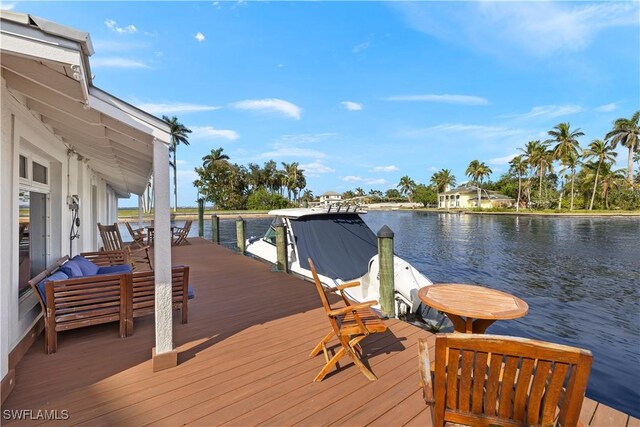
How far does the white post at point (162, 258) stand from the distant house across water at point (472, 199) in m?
63.1

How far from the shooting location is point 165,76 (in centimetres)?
845

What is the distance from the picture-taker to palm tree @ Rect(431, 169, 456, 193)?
73188 millimetres

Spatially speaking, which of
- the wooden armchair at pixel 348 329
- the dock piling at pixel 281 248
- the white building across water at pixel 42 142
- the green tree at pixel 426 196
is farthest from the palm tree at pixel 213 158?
the green tree at pixel 426 196

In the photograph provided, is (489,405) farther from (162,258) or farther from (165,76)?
(165,76)

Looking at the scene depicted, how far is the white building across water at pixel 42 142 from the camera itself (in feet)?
5.57

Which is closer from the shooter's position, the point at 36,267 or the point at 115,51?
the point at 36,267

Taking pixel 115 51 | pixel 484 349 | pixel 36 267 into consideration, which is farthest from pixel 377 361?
pixel 115 51

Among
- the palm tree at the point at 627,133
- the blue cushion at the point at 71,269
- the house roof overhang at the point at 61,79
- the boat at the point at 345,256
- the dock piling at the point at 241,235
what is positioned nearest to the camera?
the house roof overhang at the point at 61,79

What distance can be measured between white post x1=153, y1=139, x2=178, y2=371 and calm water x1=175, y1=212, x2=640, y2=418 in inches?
220

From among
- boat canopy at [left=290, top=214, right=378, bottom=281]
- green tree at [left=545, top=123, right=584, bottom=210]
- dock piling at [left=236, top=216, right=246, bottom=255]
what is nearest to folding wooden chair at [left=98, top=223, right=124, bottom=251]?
dock piling at [left=236, top=216, right=246, bottom=255]

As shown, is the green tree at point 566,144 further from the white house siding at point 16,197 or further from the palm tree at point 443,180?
the white house siding at point 16,197

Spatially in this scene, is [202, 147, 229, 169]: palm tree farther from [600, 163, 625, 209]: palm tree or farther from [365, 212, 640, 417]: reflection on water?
[600, 163, 625, 209]: palm tree

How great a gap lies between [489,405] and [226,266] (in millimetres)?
6890

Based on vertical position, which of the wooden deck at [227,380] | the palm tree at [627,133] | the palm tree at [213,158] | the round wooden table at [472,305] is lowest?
the wooden deck at [227,380]
